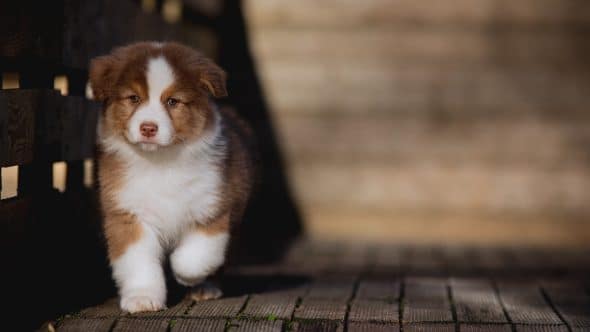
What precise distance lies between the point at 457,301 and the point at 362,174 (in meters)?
3.11

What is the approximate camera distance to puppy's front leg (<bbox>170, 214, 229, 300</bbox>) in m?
3.65

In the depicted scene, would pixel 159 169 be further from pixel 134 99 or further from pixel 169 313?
pixel 169 313

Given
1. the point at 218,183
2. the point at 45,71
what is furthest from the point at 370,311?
the point at 45,71

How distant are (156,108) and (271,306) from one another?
893 millimetres

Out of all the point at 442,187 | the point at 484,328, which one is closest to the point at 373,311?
the point at 484,328

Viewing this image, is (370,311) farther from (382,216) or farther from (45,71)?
(382,216)

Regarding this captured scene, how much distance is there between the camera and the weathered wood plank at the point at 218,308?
3428mm

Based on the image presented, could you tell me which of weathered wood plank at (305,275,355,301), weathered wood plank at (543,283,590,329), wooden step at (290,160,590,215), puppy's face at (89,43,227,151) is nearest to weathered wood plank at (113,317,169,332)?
puppy's face at (89,43,227,151)

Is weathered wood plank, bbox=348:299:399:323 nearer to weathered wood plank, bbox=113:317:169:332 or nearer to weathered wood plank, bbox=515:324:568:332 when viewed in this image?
weathered wood plank, bbox=515:324:568:332

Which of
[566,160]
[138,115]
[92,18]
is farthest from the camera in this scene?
[566,160]

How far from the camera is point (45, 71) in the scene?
3.83 m

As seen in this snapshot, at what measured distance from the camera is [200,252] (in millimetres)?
3658

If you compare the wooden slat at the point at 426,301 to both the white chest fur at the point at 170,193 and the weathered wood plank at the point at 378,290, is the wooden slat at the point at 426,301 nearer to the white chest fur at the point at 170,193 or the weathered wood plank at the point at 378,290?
the weathered wood plank at the point at 378,290

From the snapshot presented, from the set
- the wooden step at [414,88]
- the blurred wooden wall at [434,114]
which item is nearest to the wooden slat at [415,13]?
the blurred wooden wall at [434,114]
